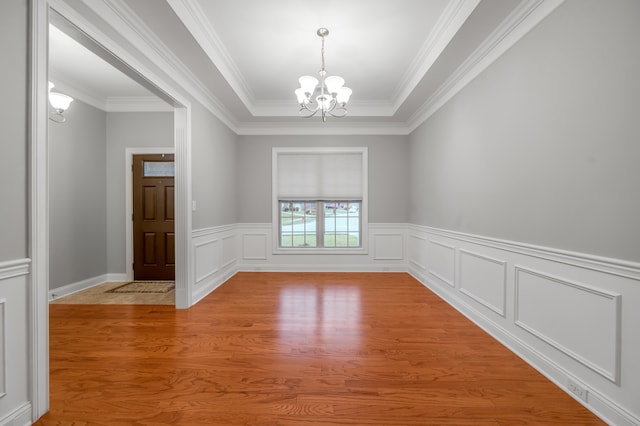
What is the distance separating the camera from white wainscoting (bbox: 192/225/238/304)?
390 cm

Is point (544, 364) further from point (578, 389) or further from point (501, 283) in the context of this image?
point (501, 283)

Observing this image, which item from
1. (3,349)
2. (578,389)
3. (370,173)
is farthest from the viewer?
(370,173)

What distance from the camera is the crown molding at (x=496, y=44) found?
7.39ft

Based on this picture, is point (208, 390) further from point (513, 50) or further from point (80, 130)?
point (80, 130)

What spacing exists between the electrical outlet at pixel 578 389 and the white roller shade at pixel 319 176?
413 cm

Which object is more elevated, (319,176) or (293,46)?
(293,46)

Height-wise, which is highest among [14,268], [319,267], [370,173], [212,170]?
[370,173]

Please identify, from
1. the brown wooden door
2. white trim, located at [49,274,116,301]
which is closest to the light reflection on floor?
the brown wooden door

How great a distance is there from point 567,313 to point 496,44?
2388 mm

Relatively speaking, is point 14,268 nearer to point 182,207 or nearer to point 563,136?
point 182,207

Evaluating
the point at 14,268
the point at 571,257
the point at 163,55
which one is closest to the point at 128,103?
the point at 163,55

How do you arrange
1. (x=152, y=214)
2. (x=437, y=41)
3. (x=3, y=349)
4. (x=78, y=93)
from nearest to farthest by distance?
(x=3, y=349), (x=437, y=41), (x=78, y=93), (x=152, y=214)

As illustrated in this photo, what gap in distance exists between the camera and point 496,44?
276 cm

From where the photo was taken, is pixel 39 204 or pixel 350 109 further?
pixel 350 109
